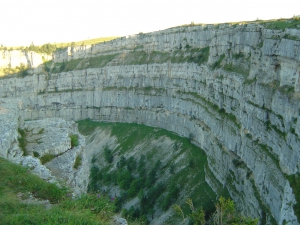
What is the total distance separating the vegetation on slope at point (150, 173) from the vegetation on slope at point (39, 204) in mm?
18746

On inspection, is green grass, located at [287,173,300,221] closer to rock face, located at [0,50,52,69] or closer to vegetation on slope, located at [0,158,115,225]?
vegetation on slope, located at [0,158,115,225]

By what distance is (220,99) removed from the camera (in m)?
39.3

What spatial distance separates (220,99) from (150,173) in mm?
15960

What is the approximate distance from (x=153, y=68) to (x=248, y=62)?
36248 mm

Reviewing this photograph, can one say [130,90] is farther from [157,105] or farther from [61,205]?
[61,205]

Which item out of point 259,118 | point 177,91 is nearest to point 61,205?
point 259,118

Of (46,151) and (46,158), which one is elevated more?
(46,151)

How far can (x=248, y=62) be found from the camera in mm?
33375

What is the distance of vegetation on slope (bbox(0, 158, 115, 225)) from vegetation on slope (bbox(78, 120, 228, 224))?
18.7 meters

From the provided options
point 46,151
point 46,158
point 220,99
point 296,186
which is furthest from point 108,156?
point 296,186

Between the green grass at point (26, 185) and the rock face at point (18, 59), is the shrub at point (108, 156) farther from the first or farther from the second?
the green grass at point (26, 185)

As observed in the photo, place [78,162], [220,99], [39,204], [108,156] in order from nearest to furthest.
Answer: [39,204], [78,162], [220,99], [108,156]

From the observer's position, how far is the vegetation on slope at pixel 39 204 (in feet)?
34.2

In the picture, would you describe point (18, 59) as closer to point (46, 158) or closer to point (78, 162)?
point (78, 162)
